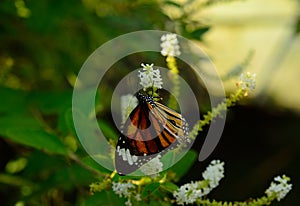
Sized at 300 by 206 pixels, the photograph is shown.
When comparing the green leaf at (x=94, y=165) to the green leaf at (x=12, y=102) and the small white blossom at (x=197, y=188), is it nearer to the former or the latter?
the small white blossom at (x=197, y=188)

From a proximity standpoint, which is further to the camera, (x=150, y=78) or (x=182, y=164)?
(x=182, y=164)

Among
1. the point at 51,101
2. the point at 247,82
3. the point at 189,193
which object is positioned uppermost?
the point at 51,101

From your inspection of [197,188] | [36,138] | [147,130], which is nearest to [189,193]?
[197,188]

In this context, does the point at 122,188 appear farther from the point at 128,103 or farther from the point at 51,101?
the point at 51,101

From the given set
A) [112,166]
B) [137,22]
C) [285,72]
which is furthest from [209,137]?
[285,72]

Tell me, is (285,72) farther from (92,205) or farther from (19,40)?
(92,205)

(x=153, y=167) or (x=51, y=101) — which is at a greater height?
(x=51, y=101)

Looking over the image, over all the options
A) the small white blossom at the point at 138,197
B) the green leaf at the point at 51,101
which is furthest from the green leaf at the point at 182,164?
the green leaf at the point at 51,101
